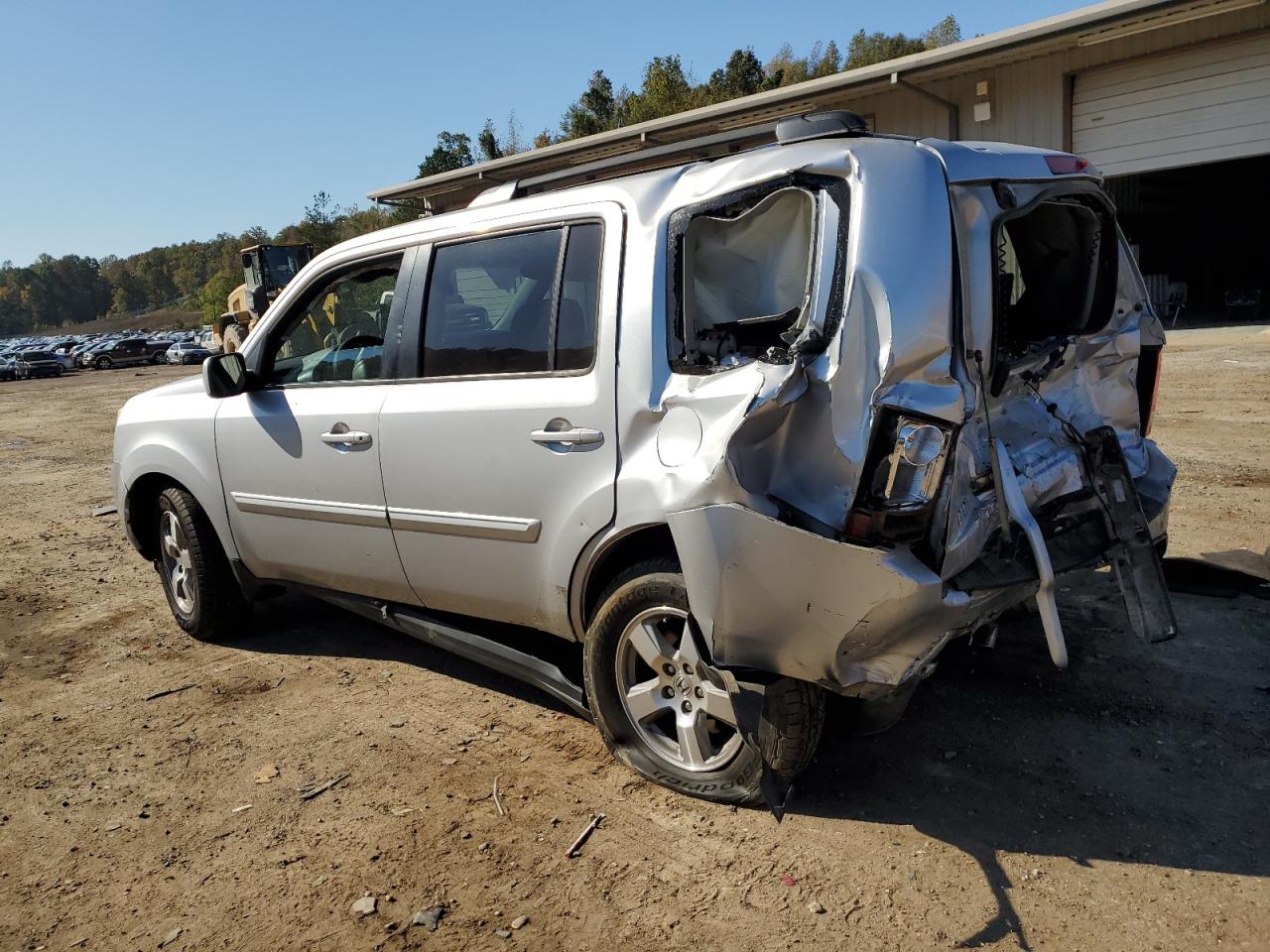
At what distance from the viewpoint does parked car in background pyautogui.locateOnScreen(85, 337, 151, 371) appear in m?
46.5

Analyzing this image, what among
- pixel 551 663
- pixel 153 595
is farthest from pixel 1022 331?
pixel 153 595

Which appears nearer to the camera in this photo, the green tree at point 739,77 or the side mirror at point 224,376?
the side mirror at point 224,376

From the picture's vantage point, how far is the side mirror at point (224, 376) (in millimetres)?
4395

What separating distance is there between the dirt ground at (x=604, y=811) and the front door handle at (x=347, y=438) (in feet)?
3.81

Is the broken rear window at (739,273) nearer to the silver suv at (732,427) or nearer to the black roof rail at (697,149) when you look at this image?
the silver suv at (732,427)

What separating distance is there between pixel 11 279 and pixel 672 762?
186686 mm

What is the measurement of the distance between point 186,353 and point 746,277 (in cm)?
4623

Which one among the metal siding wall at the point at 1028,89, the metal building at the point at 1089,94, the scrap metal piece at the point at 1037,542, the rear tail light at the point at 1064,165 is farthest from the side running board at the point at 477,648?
the metal siding wall at the point at 1028,89

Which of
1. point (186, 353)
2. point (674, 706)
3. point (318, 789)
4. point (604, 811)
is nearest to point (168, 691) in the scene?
point (318, 789)

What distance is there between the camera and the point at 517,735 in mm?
3826

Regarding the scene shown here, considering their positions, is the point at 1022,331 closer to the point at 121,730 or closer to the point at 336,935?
the point at 336,935

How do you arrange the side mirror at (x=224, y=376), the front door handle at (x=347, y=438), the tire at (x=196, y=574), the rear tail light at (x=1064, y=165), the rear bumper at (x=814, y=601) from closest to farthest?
the rear bumper at (x=814, y=601), the rear tail light at (x=1064, y=165), the front door handle at (x=347, y=438), the side mirror at (x=224, y=376), the tire at (x=196, y=574)

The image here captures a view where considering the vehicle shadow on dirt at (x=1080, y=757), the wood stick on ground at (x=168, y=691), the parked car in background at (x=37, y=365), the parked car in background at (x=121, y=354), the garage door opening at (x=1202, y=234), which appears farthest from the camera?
the parked car in background at (x=121, y=354)

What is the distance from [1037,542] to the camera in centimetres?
275
